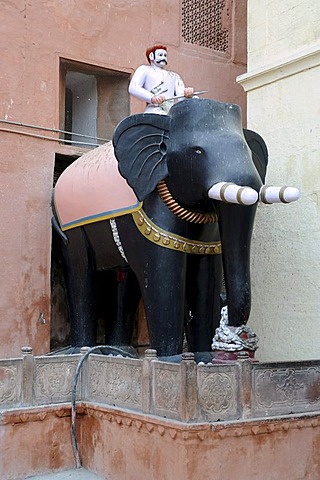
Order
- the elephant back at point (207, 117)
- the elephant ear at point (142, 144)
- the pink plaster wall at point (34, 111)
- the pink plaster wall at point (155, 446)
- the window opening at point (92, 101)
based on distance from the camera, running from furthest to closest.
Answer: the window opening at point (92, 101), the pink plaster wall at point (34, 111), the elephant ear at point (142, 144), the elephant back at point (207, 117), the pink plaster wall at point (155, 446)

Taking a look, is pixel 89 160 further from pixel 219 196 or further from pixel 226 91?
pixel 226 91

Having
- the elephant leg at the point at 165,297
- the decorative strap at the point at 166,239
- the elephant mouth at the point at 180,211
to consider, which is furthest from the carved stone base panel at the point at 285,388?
the elephant mouth at the point at 180,211

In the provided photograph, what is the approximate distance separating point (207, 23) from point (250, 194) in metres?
3.97

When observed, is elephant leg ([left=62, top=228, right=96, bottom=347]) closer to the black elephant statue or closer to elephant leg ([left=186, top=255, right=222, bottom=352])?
the black elephant statue

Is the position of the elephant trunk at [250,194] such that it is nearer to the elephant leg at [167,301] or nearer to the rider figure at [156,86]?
the elephant leg at [167,301]

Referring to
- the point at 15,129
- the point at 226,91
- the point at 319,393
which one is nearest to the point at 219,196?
the point at 319,393

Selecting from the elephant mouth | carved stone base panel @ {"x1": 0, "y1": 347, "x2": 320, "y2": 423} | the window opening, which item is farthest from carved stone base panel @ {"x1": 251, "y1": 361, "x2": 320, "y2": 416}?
the window opening

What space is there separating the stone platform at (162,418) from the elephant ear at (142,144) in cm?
141

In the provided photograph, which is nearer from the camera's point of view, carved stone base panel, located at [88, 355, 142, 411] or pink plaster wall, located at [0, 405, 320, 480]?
pink plaster wall, located at [0, 405, 320, 480]

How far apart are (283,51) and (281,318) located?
2147 mm

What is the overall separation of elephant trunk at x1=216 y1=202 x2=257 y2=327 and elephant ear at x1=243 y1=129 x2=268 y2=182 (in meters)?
0.80

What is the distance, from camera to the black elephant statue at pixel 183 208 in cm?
515

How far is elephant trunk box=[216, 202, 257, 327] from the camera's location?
16.7ft

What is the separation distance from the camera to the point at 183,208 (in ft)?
18.1
